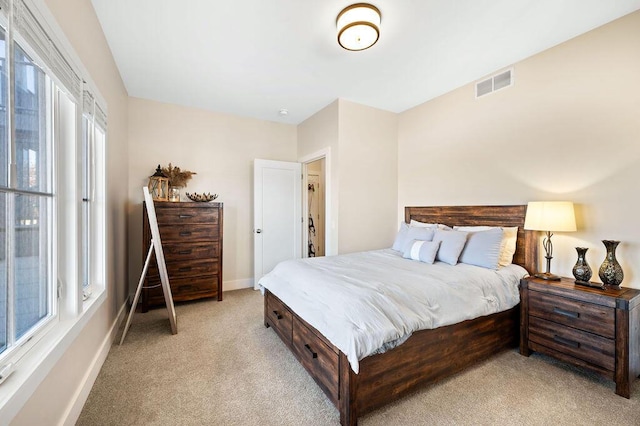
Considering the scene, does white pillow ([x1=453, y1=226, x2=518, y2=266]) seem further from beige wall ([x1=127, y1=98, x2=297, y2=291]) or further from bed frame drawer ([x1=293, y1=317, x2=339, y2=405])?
beige wall ([x1=127, y1=98, x2=297, y2=291])

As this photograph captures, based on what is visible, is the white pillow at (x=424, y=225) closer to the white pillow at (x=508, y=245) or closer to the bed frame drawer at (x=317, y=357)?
the white pillow at (x=508, y=245)

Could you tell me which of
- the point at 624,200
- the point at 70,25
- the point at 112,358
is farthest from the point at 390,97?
the point at 112,358

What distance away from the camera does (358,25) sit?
6.61 ft

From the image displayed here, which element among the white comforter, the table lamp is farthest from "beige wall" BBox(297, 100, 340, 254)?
the table lamp

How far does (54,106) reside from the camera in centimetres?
150

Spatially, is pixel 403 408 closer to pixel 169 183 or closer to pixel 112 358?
pixel 112 358

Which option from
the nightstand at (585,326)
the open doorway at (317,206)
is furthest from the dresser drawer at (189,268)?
the nightstand at (585,326)

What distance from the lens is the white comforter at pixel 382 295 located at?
1.56m

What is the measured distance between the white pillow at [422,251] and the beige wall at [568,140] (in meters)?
0.94

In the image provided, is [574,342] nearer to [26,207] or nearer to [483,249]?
[483,249]

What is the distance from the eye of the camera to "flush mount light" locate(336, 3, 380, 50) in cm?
196

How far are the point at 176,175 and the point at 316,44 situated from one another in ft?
8.39

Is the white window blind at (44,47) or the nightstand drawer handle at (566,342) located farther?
the nightstand drawer handle at (566,342)

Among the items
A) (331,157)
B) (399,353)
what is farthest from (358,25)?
(399,353)
